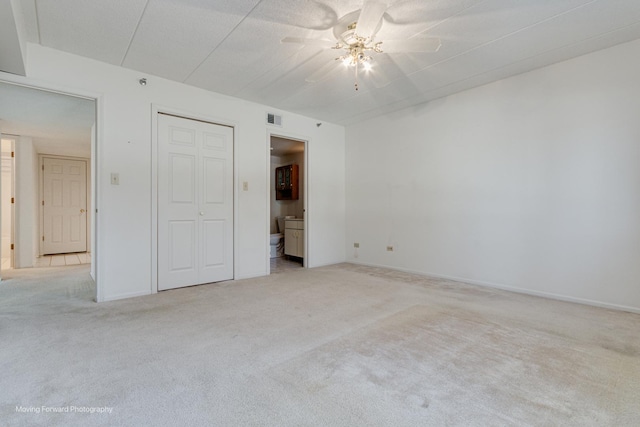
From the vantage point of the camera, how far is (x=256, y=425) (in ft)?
4.35

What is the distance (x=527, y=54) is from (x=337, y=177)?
3.22m

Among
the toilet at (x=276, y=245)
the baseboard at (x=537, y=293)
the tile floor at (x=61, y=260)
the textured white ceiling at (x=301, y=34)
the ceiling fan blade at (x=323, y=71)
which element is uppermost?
the textured white ceiling at (x=301, y=34)

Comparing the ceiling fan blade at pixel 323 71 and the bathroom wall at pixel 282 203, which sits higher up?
the ceiling fan blade at pixel 323 71

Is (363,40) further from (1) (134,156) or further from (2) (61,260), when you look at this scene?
(2) (61,260)

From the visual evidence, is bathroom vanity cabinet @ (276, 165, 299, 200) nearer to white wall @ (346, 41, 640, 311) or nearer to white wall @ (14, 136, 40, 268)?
white wall @ (346, 41, 640, 311)

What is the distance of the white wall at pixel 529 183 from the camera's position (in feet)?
9.52

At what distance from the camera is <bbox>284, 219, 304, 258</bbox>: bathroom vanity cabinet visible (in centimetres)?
558

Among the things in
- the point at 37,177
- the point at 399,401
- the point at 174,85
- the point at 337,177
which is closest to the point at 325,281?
the point at 337,177

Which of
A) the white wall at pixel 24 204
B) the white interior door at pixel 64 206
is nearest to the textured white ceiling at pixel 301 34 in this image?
the white wall at pixel 24 204

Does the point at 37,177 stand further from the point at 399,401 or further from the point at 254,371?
the point at 399,401

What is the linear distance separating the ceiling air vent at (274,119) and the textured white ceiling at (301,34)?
74 cm

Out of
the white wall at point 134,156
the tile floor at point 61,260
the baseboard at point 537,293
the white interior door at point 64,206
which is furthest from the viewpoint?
the white interior door at point 64,206

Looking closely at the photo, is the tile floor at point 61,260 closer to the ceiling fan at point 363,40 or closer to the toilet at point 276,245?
the toilet at point 276,245

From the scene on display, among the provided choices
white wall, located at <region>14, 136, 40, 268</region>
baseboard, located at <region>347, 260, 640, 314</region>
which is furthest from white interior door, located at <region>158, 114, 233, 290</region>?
white wall, located at <region>14, 136, 40, 268</region>
